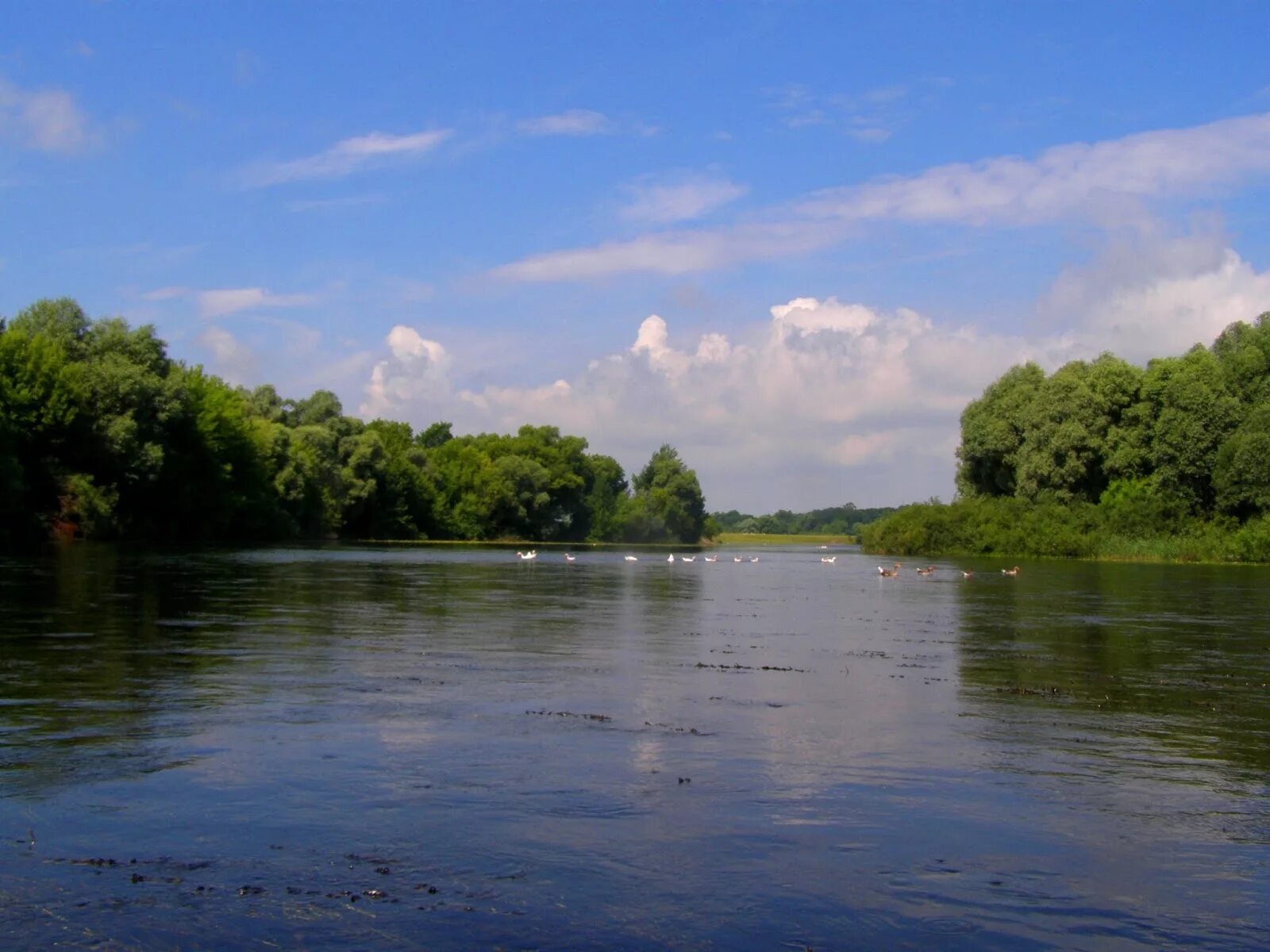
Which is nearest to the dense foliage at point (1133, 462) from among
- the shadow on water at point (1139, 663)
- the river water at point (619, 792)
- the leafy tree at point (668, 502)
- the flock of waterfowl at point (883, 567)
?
the flock of waterfowl at point (883, 567)

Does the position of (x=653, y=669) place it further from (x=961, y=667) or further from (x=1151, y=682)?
(x=1151, y=682)

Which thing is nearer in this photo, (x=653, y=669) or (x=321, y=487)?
(x=653, y=669)

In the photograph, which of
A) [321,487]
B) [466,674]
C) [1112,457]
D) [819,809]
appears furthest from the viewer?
[321,487]

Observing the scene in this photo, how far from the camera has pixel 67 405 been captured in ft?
239

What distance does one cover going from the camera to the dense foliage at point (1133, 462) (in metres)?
77.1

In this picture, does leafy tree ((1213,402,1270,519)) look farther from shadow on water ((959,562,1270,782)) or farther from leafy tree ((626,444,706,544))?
leafy tree ((626,444,706,544))

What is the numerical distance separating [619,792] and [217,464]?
279ft

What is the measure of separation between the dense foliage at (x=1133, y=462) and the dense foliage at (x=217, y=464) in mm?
55166

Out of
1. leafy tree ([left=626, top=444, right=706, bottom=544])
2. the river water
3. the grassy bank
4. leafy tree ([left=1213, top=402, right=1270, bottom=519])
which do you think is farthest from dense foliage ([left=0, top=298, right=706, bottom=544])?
leafy tree ([left=1213, top=402, right=1270, bottom=519])

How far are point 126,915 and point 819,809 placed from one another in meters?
5.56

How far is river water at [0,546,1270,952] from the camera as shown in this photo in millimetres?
7617

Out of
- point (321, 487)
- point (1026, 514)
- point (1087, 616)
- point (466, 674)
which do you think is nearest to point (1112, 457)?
point (1026, 514)

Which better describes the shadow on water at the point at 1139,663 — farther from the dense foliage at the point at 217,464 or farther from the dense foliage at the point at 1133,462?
the dense foliage at the point at 217,464

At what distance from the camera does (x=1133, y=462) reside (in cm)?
8331
